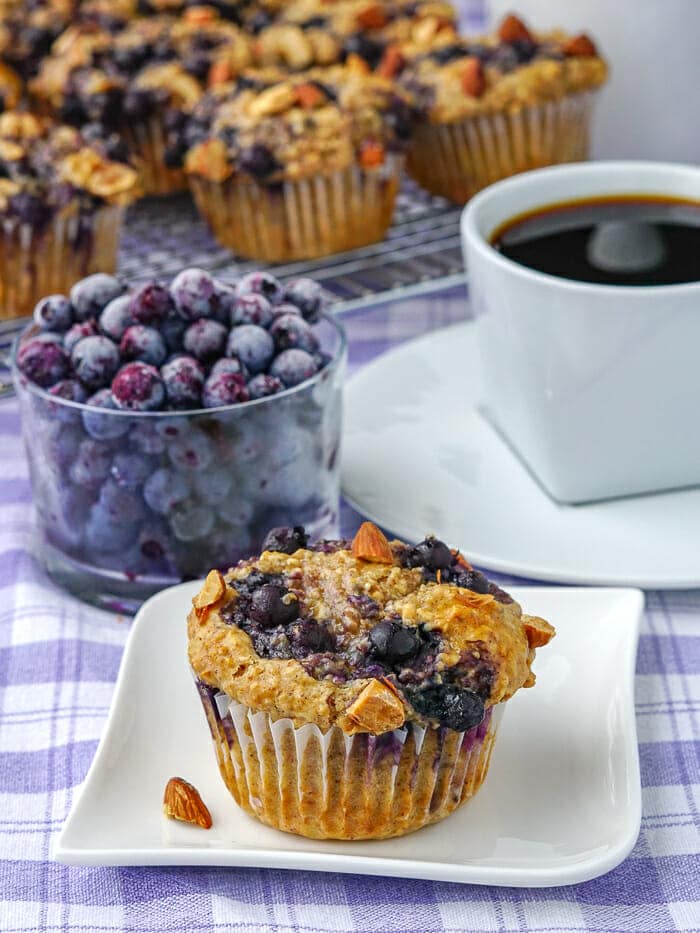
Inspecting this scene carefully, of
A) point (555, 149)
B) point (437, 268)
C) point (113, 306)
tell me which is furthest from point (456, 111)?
point (113, 306)

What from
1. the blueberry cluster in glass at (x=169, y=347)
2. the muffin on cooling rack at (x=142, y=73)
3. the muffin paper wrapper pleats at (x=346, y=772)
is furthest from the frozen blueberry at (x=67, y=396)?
the muffin on cooling rack at (x=142, y=73)

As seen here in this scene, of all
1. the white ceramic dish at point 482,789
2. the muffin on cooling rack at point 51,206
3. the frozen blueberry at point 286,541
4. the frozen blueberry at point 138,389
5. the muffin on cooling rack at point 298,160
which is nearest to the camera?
the white ceramic dish at point 482,789

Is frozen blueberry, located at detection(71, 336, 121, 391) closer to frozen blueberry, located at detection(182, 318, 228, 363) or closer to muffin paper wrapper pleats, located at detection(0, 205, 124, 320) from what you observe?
frozen blueberry, located at detection(182, 318, 228, 363)

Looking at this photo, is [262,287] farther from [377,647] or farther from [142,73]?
[142,73]

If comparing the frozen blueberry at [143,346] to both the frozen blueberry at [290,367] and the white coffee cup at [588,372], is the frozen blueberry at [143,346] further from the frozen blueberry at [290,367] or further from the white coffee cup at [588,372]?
the white coffee cup at [588,372]

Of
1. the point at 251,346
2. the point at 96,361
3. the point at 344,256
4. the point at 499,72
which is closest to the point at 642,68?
the point at 499,72
